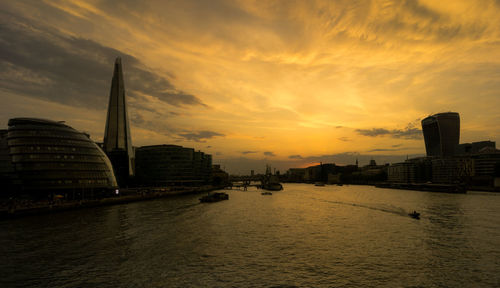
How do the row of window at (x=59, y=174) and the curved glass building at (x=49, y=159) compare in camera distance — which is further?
the curved glass building at (x=49, y=159)

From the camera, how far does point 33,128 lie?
83.9 m

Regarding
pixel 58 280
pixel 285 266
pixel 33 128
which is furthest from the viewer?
pixel 33 128

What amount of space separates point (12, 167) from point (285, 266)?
86861 mm

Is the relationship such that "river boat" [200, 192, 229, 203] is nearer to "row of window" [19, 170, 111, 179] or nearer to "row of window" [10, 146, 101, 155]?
"row of window" [19, 170, 111, 179]

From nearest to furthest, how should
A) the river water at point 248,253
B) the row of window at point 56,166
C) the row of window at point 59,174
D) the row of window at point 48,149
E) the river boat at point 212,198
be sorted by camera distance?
the river water at point 248,253, the row of window at point 59,174, the row of window at point 56,166, the row of window at point 48,149, the river boat at point 212,198

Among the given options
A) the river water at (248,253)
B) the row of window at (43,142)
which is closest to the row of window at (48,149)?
the row of window at (43,142)

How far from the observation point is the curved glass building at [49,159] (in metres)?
80.9

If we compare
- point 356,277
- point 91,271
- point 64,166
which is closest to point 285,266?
point 356,277

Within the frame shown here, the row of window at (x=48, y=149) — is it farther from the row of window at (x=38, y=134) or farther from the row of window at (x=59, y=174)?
the row of window at (x=59, y=174)

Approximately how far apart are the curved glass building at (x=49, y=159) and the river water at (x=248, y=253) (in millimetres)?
32581

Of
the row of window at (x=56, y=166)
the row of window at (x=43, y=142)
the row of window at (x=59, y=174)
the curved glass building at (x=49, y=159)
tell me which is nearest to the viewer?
the row of window at (x=59, y=174)

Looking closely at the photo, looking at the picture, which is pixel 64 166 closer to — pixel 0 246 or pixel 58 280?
pixel 0 246

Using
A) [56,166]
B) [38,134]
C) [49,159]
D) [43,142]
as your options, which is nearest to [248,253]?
[56,166]

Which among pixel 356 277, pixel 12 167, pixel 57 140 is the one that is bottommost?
pixel 356 277
